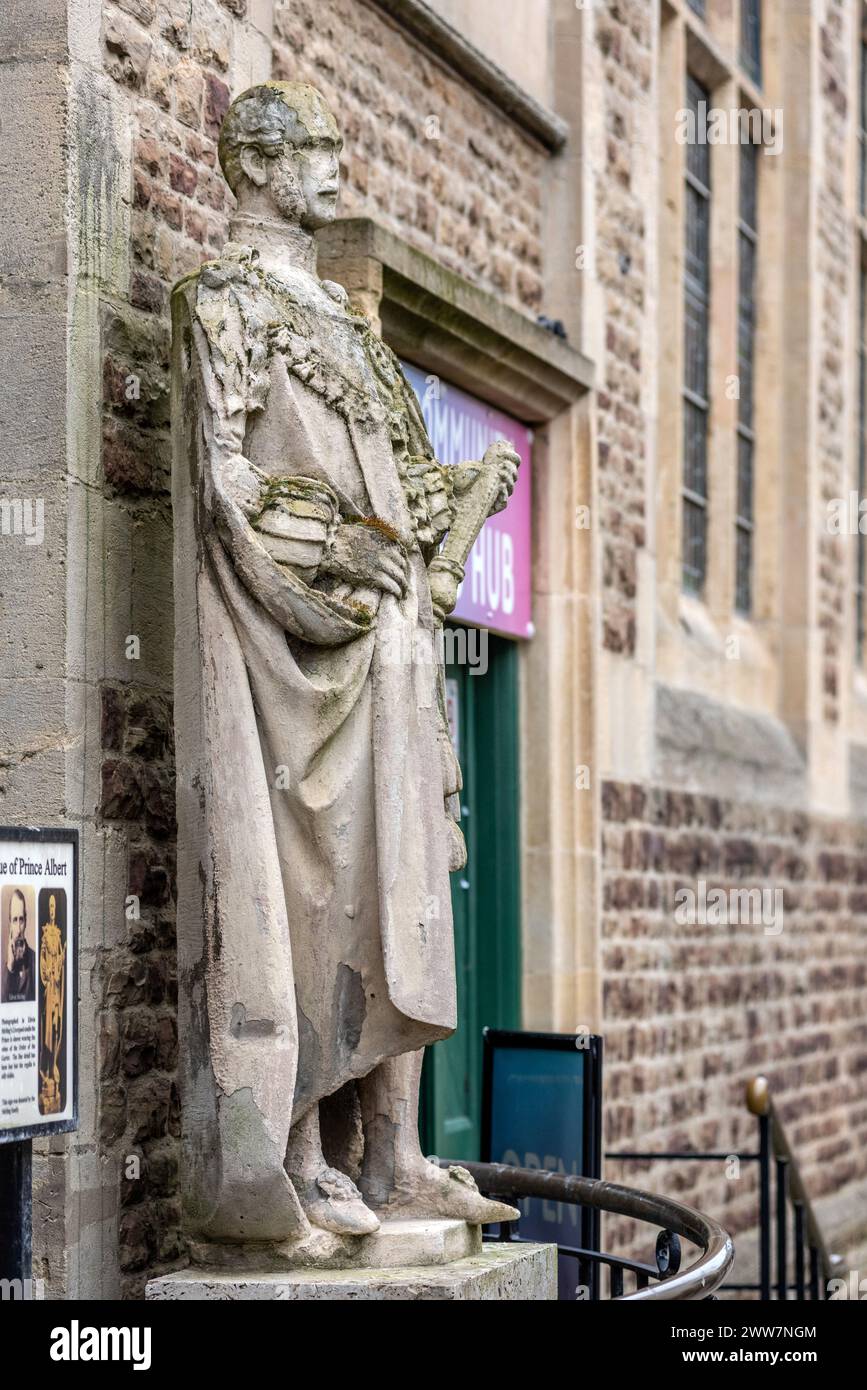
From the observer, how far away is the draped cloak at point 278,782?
488cm

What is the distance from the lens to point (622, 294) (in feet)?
34.5

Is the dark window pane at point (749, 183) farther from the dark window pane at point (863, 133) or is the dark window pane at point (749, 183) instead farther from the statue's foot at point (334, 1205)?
the statue's foot at point (334, 1205)

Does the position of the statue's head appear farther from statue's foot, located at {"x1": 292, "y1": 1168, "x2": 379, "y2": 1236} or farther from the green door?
the green door

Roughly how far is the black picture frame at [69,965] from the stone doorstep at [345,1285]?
552 mm

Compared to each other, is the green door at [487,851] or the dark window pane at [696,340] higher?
the dark window pane at [696,340]

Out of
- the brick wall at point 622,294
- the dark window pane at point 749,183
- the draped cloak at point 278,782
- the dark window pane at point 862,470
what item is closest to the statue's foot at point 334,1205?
the draped cloak at point 278,782

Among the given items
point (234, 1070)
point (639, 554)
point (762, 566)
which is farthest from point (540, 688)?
point (234, 1070)

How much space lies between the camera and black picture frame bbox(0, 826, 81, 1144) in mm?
4295

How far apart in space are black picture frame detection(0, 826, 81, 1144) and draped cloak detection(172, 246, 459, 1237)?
Result: 411mm

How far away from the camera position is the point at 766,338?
1359cm

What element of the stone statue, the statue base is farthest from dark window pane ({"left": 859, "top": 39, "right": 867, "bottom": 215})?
the statue base

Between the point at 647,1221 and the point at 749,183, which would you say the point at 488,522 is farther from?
the point at 749,183

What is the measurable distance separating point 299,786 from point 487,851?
182 inches
